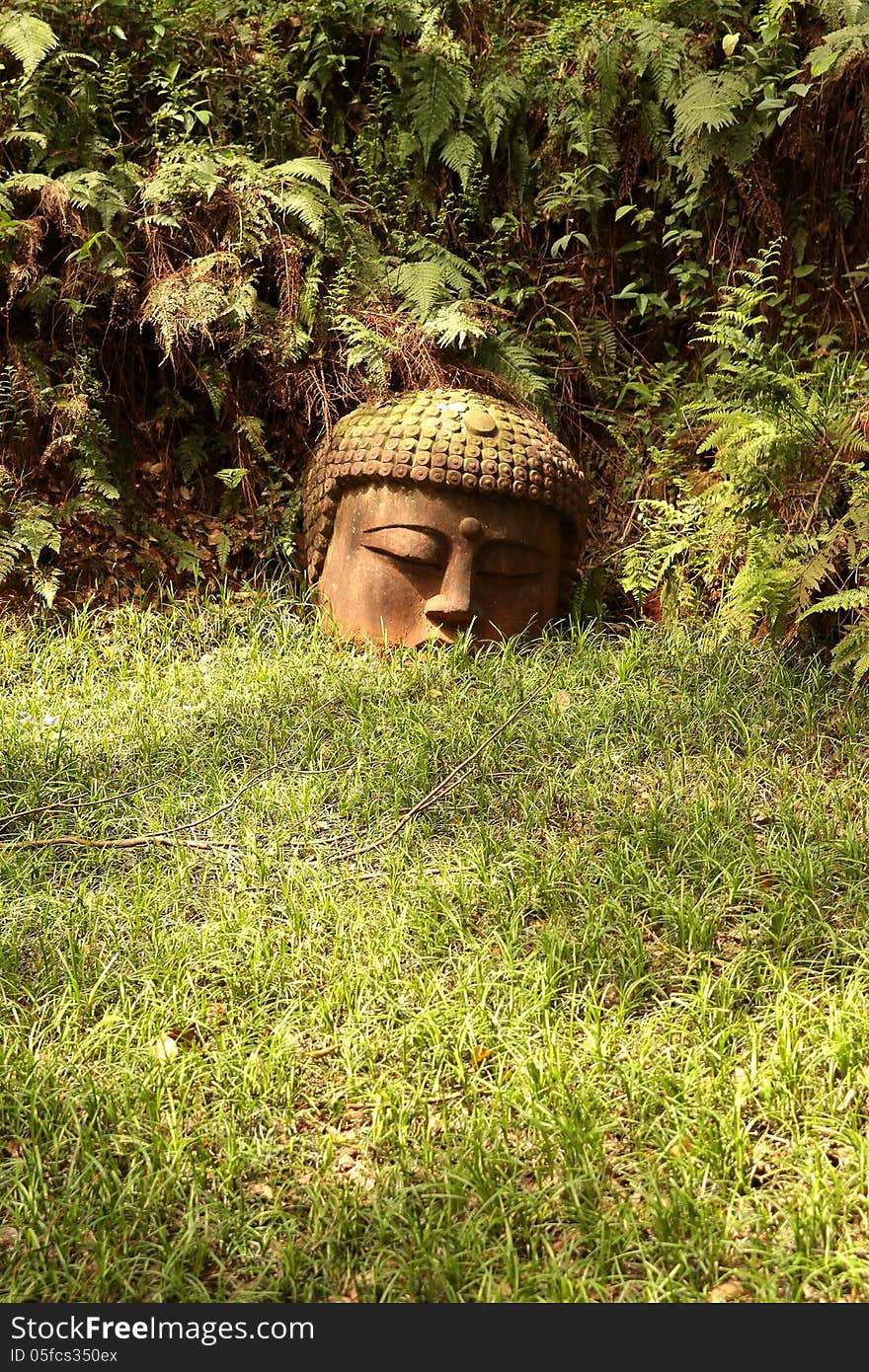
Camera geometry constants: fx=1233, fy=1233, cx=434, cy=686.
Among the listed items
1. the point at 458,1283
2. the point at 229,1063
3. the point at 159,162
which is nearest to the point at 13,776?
the point at 229,1063

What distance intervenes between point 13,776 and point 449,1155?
252cm

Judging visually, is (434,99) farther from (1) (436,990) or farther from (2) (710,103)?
(1) (436,990)

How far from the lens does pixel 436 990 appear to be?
11.9ft

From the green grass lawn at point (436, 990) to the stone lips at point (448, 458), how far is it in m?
1.00

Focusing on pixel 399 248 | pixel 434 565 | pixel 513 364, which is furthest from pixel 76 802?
pixel 399 248

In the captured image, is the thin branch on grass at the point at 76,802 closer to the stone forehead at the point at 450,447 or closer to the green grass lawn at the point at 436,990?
the green grass lawn at the point at 436,990

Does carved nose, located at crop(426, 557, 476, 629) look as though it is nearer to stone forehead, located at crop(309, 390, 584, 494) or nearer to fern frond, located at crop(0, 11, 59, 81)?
stone forehead, located at crop(309, 390, 584, 494)

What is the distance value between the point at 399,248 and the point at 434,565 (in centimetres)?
259

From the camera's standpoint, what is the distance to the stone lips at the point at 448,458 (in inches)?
233

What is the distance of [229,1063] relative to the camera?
3357 mm

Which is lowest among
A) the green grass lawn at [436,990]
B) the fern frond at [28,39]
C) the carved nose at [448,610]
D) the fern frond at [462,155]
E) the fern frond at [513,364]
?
the green grass lawn at [436,990]

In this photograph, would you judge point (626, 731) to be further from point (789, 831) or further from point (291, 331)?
point (291, 331)

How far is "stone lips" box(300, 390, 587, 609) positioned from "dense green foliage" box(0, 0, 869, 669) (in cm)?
50

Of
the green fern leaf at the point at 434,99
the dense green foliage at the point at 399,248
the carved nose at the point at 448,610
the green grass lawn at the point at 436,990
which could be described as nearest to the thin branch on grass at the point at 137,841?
the green grass lawn at the point at 436,990
